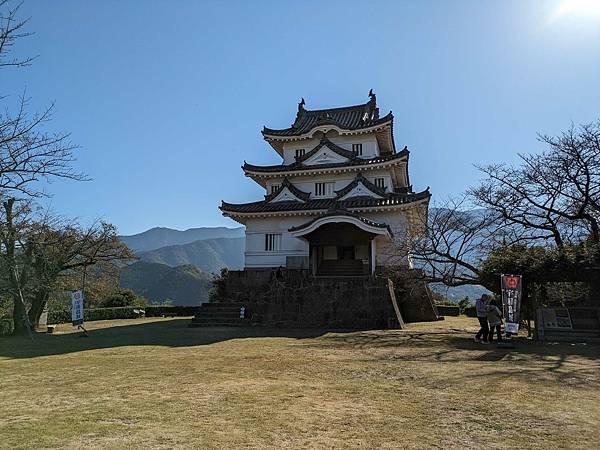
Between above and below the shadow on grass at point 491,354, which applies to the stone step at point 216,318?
above

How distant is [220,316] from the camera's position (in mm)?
17922

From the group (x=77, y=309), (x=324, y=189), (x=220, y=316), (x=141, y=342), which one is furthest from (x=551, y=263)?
(x=77, y=309)

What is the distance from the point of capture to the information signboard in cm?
1066

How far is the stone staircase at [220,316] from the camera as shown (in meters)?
17.3

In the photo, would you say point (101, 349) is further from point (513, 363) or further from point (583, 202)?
point (583, 202)

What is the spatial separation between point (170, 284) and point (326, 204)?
187 feet

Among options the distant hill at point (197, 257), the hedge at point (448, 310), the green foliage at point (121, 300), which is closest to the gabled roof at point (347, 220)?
the hedge at point (448, 310)

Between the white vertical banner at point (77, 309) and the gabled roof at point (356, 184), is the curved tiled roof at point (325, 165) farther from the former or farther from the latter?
the white vertical banner at point (77, 309)

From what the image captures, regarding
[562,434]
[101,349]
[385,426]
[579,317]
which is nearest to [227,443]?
[385,426]

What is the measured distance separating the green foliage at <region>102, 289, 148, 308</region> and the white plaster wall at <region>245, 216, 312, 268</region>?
1216cm

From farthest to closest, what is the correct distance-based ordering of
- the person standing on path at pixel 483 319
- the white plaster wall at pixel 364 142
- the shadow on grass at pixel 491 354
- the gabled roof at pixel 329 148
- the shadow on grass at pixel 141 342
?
1. the white plaster wall at pixel 364 142
2. the gabled roof at pixel 329 148
3. the person standing on path at pixel 483 319
4. the shadow on grass at pixel 141 342
5. the shadow on grass at pixel 491 354

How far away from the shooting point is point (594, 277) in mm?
11562

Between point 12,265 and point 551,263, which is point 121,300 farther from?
point 551,263

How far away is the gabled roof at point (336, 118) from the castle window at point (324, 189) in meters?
3.64
